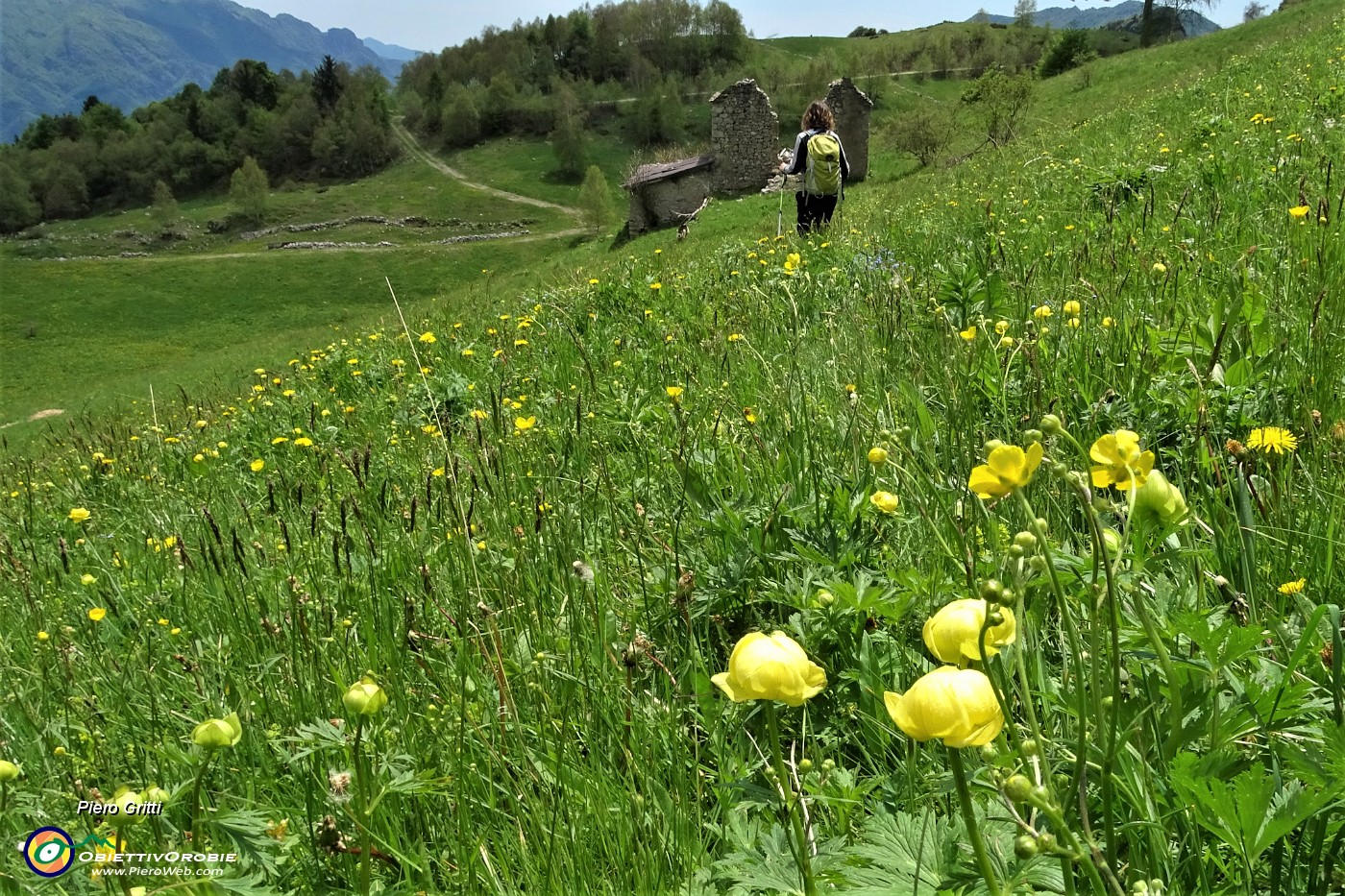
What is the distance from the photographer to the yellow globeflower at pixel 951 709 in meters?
0.71

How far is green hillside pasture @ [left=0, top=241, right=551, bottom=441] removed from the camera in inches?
1169

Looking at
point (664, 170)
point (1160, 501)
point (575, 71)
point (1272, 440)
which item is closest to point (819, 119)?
point (1272, 440)

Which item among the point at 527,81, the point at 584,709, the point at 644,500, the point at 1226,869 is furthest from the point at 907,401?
the point at 527,81

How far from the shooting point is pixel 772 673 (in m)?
0.84

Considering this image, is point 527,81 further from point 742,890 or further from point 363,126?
point 742,890

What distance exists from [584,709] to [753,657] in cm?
84

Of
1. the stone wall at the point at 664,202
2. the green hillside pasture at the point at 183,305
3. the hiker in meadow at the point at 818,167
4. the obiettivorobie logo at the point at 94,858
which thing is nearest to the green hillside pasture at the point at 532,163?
the green hillside pasture at the point at 183,305

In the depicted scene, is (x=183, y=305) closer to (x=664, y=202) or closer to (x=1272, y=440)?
(x=664, y=202)

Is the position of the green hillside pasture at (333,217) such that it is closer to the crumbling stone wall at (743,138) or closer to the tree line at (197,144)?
the tree line at (197,144)

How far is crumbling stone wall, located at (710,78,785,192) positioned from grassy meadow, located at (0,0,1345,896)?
98.9 ft

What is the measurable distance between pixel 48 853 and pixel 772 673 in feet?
4.13

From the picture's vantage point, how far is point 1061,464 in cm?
79

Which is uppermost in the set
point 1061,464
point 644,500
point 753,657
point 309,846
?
point 1061,464

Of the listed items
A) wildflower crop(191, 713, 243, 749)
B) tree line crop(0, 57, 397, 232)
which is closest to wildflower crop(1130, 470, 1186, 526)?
wildflower crop(191, 713, 243, 749)
